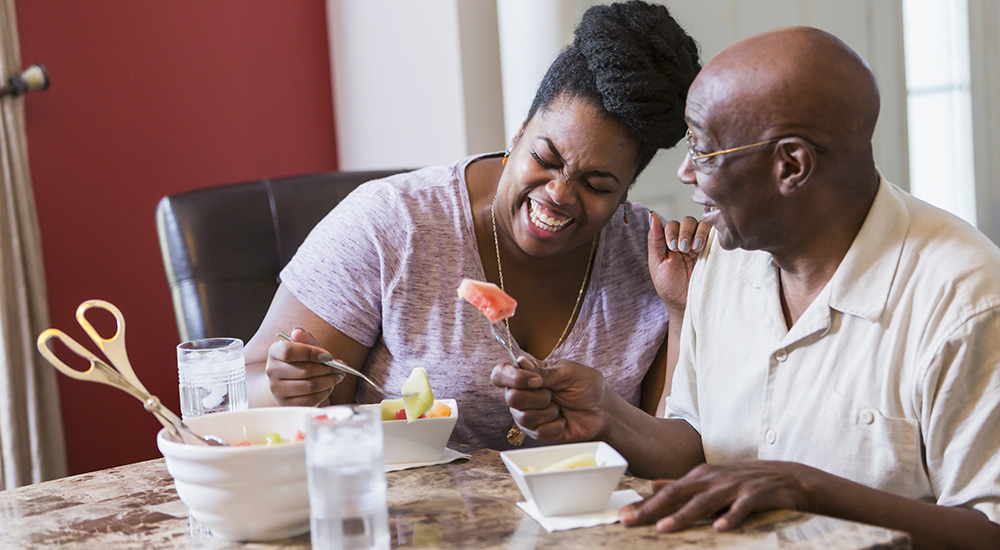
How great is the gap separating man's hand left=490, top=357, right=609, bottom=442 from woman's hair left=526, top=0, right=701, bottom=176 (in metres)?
0.57

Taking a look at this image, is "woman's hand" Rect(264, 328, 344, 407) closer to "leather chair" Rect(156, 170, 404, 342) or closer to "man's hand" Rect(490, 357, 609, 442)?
"man's hand" Rect(490, 357, 609, 442)

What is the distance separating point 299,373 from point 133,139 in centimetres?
193

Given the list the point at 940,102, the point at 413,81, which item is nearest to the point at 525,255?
the point at 413,81

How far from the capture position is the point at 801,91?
57.1 inches

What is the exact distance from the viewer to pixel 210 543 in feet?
3.93

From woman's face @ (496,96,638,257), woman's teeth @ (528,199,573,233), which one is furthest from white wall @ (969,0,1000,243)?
woman's teeth @ (528,199,573,233)

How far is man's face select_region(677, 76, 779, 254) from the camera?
1507 millimetres

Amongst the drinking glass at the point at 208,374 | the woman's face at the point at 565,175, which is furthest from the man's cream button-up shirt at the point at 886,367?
the drinking glass at the point at 208,374

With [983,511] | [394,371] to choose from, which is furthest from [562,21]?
[983,511]

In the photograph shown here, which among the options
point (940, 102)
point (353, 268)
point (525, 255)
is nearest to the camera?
point (353, 268)

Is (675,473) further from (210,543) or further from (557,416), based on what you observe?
(210,543)

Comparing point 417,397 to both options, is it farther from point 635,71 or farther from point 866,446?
point 635,71

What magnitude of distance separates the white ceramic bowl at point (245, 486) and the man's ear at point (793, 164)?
0.77 meters

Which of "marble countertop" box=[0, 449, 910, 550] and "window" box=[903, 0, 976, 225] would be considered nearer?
"marble countertop" box=[0, 449, 910, 550]
